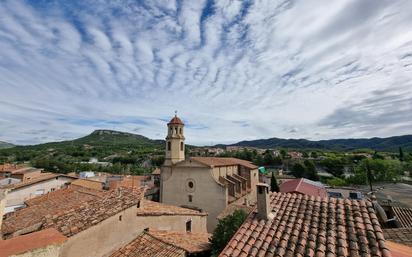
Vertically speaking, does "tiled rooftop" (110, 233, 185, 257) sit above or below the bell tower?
Result: below

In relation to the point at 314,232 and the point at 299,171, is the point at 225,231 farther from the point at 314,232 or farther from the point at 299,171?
the point at 299,171

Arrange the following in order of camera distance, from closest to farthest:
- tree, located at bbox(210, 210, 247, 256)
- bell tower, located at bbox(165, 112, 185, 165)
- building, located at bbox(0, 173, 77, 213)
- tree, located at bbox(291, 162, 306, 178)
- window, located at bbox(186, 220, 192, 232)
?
tree, located at bbox(210, 210, 247, 256) → window, located at bbox(186, 220, 192, 232) → building, located at bbox(0, 173, 77, 213) → bell tower, located at bbox(165, 112, 185, 165) → tree, located at bbox(291, 162, 306, 178)

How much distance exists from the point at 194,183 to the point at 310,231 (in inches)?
806

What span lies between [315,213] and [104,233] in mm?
6422

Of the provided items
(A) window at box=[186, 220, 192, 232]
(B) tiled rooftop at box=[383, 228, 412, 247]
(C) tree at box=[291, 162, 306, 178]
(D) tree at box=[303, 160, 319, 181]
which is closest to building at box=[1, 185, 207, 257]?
(A) window at box=[186, 220, 192, 232]

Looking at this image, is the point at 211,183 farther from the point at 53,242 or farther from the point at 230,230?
the point at 53,242

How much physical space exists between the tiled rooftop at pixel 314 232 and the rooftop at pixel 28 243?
377 centimetres

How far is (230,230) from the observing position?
1102cm

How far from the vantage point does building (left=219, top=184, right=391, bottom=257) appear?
4.57 m

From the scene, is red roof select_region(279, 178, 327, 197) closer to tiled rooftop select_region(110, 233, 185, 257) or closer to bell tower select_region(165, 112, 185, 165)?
bell tower select_region(165, 112, 185, 165)

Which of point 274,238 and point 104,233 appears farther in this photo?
point 104,233

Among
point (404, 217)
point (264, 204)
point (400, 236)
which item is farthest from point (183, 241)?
point (404, 217)

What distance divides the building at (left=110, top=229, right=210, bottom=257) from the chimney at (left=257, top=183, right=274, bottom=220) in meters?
3.53

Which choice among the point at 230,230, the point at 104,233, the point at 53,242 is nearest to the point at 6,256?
the point at 53,242
